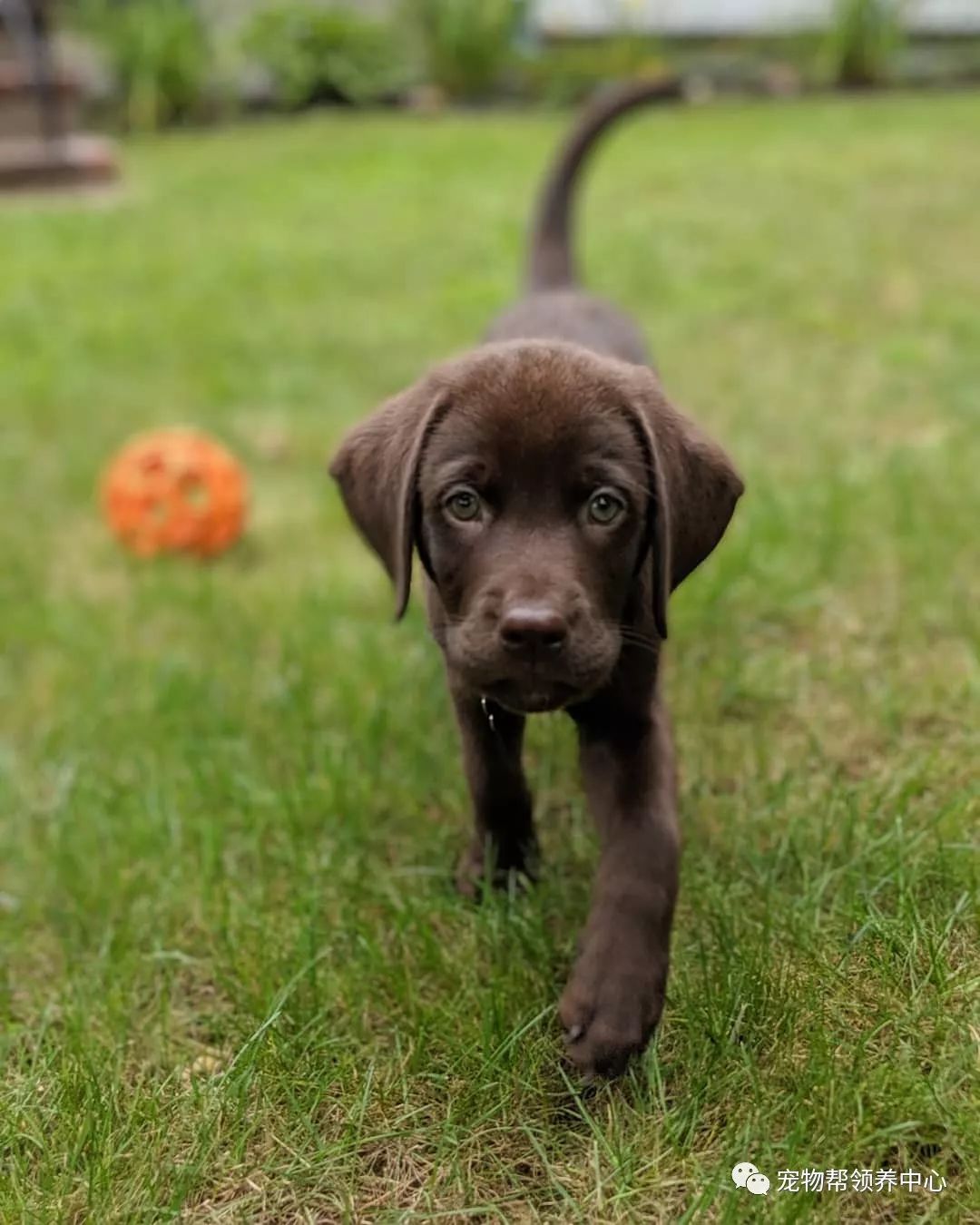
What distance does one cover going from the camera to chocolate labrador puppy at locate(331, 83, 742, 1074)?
2166mm

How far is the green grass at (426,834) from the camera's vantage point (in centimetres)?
204

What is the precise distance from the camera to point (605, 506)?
231 centimetres

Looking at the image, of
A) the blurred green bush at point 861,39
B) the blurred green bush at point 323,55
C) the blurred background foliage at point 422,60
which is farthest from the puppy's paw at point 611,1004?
the blurred green bush at point 861,39

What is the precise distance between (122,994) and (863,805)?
143 centimetres

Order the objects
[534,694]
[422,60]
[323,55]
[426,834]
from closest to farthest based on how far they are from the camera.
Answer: [534,694] < [426,834] < [323,55] < [422,60]

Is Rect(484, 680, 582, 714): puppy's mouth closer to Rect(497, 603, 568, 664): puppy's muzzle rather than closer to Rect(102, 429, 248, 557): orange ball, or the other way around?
Rect(497, 603, 568, 664): puppy's muzzle

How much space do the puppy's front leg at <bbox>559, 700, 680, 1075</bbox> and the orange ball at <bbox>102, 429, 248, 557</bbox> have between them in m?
2.28

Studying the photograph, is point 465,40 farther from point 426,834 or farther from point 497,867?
point 497,867

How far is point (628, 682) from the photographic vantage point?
2.43m

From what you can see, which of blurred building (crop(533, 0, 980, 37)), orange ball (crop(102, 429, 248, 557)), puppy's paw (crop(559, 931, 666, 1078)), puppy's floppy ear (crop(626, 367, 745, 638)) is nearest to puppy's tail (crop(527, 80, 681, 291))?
orange ball (crop(102, 429, 248, 557))

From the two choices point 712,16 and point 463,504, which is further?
point 712,16

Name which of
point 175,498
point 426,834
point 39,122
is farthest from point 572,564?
point 39,122

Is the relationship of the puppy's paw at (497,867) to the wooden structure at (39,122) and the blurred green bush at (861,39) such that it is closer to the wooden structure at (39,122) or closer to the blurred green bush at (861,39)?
the wooden structure at (39,122)

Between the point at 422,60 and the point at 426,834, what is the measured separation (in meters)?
13.8
